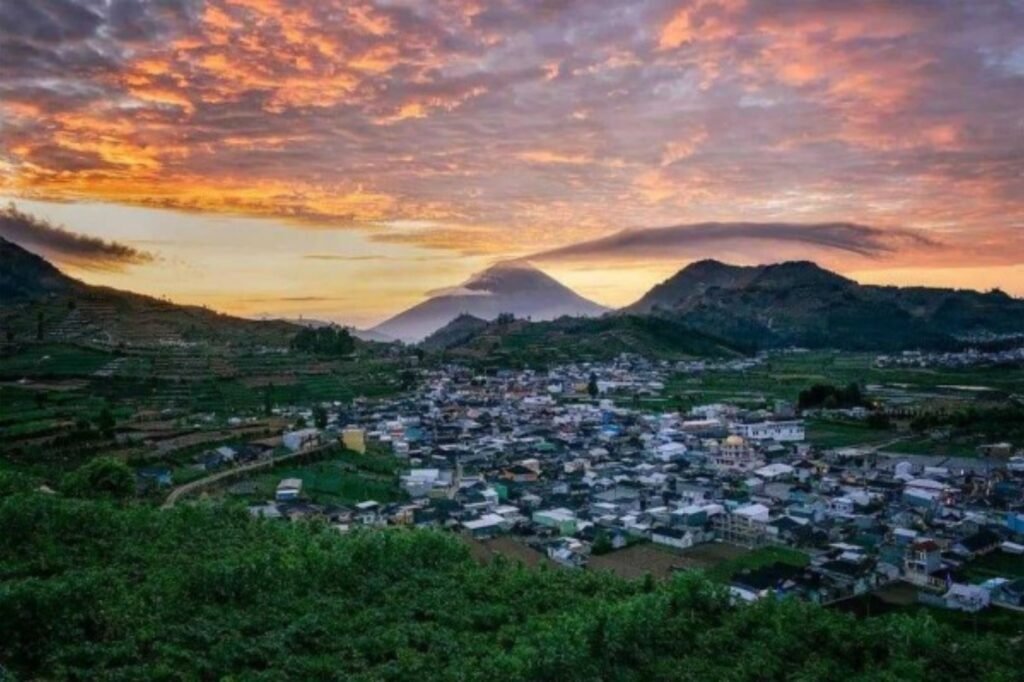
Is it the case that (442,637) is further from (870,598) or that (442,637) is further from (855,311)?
(855,311)

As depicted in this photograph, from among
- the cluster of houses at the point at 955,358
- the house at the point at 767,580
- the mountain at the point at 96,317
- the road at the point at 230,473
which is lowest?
the house at the point at 767,580

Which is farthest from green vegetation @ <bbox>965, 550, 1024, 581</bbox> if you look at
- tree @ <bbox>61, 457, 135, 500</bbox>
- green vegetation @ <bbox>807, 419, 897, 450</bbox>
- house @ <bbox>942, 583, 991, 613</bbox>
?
tree @ <bbox>61, 457, 135, 500</bbox>

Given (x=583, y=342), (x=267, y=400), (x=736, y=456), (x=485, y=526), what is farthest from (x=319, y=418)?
(x=583, y=342)

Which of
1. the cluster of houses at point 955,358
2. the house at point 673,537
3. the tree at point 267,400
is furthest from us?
the cluster of houses at point 955,358

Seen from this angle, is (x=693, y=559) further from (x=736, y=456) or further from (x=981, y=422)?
(x=981, y=422)

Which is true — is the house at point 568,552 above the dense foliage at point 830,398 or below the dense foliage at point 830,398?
below

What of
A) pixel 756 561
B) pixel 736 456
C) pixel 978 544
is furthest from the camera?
pixel 736 456

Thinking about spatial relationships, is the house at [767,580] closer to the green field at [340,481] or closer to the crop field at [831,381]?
the green field at [340,481]

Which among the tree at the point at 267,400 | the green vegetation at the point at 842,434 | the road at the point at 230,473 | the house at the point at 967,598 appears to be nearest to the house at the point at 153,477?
the road at the point at 230,473
